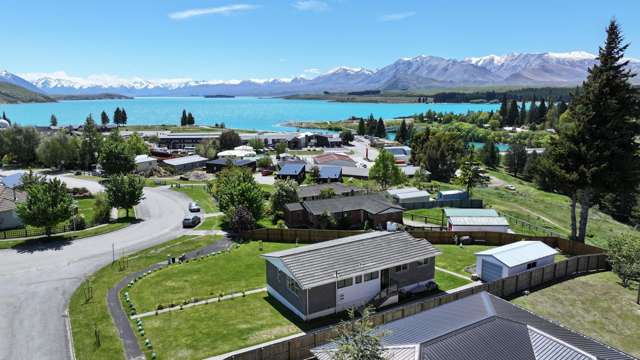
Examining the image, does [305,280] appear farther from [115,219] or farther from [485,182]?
[485,182]

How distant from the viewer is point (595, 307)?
29656mm

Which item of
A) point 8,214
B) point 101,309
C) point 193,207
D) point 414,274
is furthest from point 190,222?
point 414,274

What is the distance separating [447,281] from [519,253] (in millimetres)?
6442

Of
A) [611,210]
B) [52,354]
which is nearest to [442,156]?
[611,210]

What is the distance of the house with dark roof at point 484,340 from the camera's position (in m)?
18.5

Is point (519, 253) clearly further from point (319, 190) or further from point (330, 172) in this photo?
point (330, 172)

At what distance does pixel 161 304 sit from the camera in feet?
98.6

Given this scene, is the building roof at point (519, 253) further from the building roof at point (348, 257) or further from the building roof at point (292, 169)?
the building roof at point (292, 169)

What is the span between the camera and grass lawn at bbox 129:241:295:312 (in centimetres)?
3133

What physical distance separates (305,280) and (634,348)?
64.3 ft

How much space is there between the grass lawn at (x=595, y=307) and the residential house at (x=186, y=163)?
7882cm

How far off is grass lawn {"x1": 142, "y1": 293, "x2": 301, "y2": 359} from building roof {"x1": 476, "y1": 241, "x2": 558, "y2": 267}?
680 inches

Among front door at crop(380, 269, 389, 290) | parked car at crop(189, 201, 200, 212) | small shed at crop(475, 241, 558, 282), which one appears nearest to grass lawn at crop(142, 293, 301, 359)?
front door at crop(380, 269, 389, 290)

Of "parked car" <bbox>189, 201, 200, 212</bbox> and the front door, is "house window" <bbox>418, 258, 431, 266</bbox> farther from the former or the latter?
"parked car" <bbox>189, 201, 200, 212</bbox>
